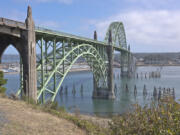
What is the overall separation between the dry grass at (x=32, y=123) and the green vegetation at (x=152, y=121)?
7.92 ft

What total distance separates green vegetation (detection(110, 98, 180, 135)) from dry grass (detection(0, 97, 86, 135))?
242 centimetres

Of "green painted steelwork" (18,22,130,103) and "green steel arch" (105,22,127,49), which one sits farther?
"green steel arch" (105,22,127,49)

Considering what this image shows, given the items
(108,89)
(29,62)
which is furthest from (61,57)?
(108,89)

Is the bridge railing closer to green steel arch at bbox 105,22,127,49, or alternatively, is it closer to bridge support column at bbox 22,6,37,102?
bridge support column at bbox 22,6,37,102

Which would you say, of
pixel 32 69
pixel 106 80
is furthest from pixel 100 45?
pixel 32 69

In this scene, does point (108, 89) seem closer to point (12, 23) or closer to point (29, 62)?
point (29, 62)

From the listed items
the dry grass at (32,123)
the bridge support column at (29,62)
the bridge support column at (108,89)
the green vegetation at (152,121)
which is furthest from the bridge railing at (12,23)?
the bridge support column at (108,89)

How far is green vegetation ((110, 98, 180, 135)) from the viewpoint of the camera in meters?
5.36

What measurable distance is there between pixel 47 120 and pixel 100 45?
3165cm

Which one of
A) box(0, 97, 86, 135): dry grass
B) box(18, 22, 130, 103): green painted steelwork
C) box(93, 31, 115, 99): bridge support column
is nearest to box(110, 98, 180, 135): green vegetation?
box(0, 97, 86, 135): dry grass

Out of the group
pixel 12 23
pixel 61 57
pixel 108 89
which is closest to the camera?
pixel 12 23

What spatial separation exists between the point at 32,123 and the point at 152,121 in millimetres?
4733

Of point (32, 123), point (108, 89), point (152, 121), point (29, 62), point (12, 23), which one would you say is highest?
point (12, 23)

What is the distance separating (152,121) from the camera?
6.01 metres
